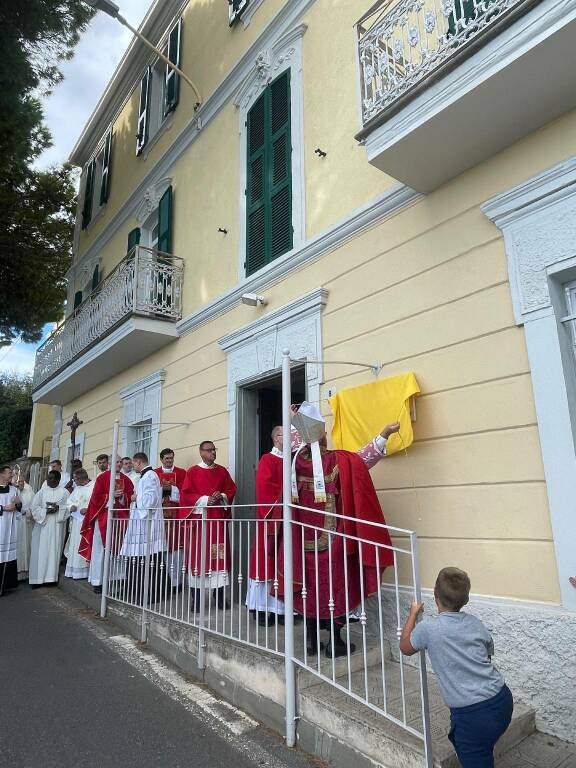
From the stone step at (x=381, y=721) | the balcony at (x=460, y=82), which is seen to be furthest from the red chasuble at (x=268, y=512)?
the balcony at (x=460, y=82)

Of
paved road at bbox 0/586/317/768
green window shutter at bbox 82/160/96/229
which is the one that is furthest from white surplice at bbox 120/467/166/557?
green window shutter at bbox 82/160/96/229

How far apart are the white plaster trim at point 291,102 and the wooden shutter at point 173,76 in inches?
93.0

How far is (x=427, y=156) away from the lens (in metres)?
4.18

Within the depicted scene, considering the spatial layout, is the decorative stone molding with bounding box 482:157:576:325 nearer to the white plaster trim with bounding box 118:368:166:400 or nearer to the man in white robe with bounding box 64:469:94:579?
the white plaster trim with bounding box 118:368:166:400

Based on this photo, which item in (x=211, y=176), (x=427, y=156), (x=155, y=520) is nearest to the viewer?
(x=427, y=156)

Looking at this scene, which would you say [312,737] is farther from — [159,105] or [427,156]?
[159,105]

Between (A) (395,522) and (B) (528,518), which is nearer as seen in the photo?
(B) (528,518)

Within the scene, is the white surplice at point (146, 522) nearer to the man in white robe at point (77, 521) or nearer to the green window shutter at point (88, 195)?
the man in white robe at point (77, 521)

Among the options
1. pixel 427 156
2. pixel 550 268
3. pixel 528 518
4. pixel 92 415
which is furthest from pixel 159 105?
pixel 528 518

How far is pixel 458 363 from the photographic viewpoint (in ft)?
13.4

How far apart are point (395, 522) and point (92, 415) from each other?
8.72 metres

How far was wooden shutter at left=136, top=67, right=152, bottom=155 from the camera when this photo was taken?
10.5 meters

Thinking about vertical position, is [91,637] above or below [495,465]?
below

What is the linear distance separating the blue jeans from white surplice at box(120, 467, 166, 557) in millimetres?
3408
